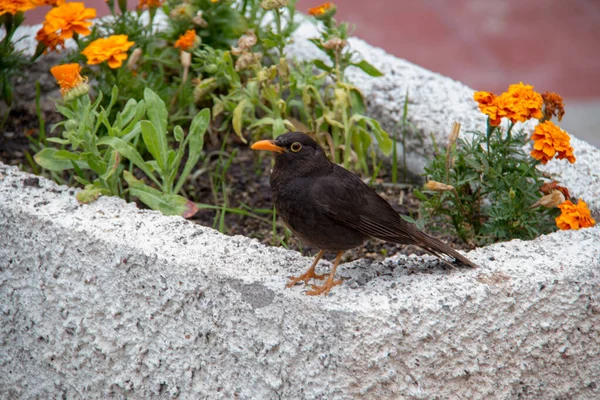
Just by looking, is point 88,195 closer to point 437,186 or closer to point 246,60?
point 246,60

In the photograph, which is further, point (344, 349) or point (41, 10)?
point (41, 10)

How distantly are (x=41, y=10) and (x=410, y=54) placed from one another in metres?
3.91

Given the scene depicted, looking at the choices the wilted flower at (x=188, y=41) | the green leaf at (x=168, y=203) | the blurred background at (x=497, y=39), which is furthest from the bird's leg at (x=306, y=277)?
the blurred background at (x=497, y=39)

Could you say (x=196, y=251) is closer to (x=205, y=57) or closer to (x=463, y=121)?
(x=205, y=57)

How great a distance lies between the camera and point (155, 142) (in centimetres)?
328

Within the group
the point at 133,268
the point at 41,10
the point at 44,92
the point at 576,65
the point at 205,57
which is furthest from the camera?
the point at 41,10

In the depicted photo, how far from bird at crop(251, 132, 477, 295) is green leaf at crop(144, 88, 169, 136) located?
648 mm

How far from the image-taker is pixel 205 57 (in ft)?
13.0

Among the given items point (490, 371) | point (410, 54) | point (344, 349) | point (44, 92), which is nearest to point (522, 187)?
point (490, 371)

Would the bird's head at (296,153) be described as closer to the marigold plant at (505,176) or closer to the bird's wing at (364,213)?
the bird's wing at (364,213)

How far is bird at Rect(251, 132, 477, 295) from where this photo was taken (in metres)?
2.80

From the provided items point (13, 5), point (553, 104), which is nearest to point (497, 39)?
point (553, 104)

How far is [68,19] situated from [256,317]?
189 cm

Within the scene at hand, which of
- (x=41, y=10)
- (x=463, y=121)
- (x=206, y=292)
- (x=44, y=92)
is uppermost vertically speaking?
(x=463, y=121)
